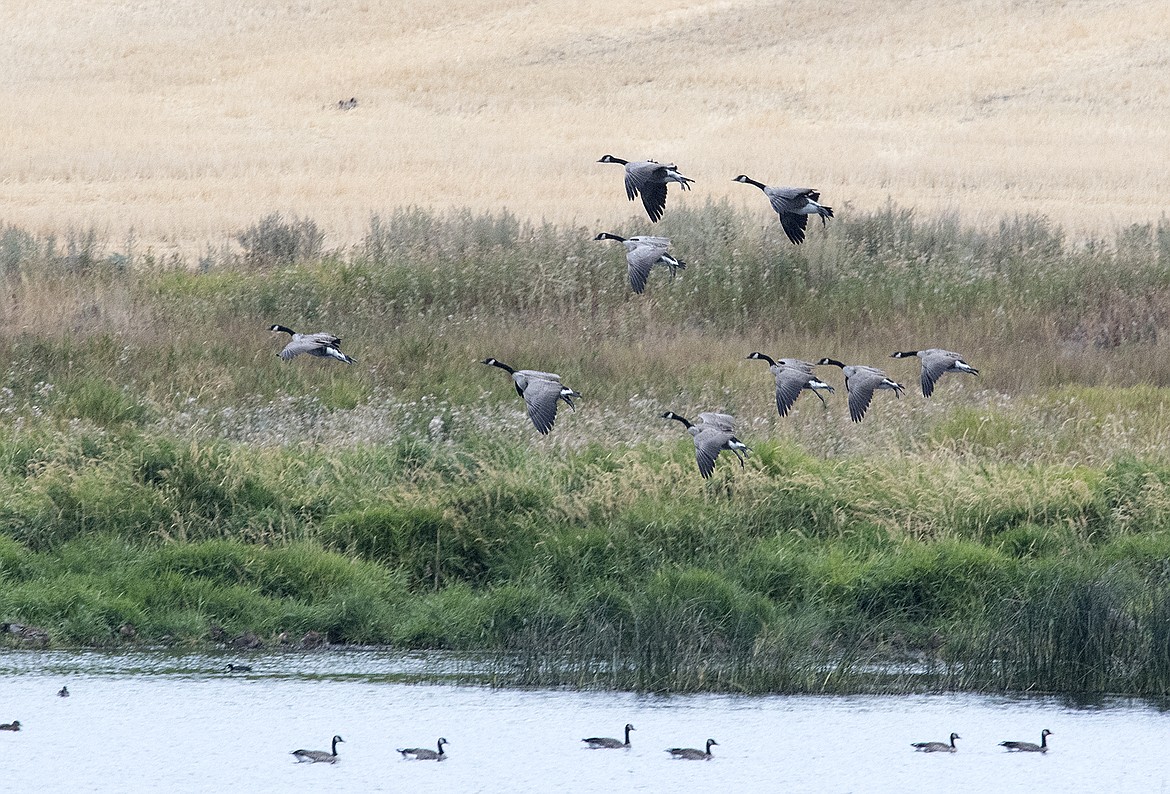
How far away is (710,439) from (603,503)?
2.36 m

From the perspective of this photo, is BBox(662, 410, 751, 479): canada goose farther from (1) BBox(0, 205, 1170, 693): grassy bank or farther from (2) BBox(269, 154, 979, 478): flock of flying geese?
(1) BBox(0, 205, 1170, 693): grassy bank

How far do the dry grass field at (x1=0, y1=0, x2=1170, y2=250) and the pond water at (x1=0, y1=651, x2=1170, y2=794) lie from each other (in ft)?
50.1

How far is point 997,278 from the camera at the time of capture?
21.1m

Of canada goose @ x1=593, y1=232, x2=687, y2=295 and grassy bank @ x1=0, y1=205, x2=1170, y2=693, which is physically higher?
canada goose @ x1=593, y1=232, x2=687, y2=295

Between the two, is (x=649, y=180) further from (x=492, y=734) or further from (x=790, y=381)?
(x=492, y=734)

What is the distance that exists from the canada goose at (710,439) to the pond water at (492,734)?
1536 millimetres

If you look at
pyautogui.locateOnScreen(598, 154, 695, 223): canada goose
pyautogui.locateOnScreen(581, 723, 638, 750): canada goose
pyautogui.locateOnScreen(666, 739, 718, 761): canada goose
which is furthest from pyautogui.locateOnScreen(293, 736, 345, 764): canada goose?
pyautogui.locateOnScreen(598, 154, 695, 223): canada goose

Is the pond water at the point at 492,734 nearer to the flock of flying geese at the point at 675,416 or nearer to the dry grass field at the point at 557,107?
the flock of flying geese at the point at 675,416

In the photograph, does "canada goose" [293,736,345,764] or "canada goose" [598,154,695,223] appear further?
"canada goose" [598,154,695,223]

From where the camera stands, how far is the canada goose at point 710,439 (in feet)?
35.7

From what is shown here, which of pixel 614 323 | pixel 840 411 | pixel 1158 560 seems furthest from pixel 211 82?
pixel 1158 560

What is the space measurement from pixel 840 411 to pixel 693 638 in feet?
16.5

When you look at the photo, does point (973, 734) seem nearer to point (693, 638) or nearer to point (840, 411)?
point (693, 638)

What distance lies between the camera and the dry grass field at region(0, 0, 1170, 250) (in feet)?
125
